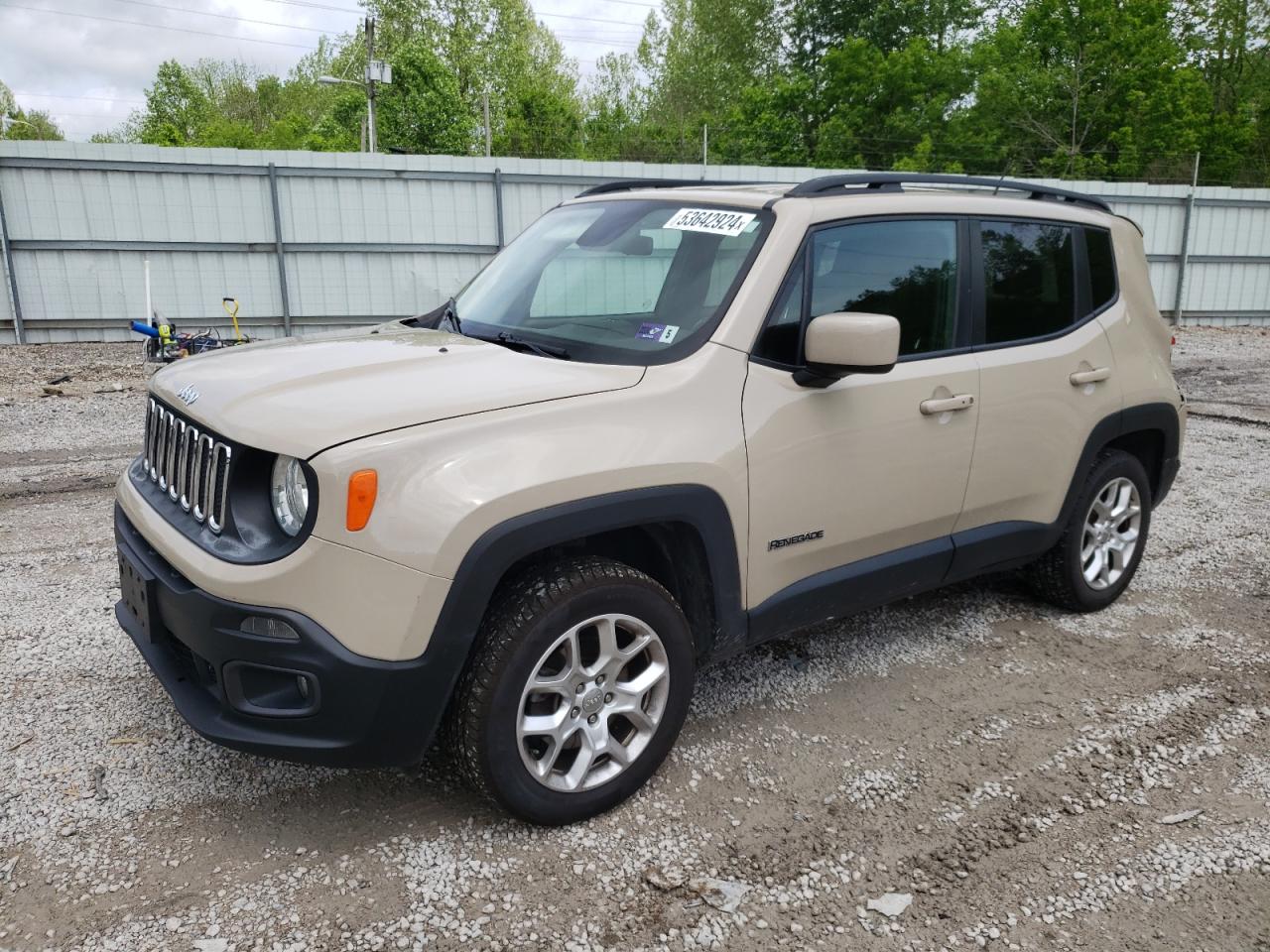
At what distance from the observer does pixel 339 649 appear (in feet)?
7.84

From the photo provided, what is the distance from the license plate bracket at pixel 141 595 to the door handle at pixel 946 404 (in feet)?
8.40

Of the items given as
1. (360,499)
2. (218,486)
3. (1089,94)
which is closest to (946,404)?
(360,499)

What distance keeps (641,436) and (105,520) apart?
4344mm

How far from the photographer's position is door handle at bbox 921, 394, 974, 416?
3.44 meters

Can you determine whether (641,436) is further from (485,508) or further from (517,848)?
(517,848)

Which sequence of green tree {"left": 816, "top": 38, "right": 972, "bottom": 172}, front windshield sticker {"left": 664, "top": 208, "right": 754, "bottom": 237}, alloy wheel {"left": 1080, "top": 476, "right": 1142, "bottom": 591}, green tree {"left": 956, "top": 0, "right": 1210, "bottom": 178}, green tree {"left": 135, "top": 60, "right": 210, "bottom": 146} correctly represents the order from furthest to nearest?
green tree {"left": 135, "top": 60, "right": 210, "bottom": 146} < green tree {"left": 816, "top": 38, "right": 972, "bottom": 172} < green tree {"left": 956, "top": 0, "right": 1210, "bottom": 178} < alloy wheel {"left": 1080, "top": 476, "right": 1142, "bottom": 591} < front windshield sticker {"left": 664, "top": 208, "right": 754, "bottom": 237}

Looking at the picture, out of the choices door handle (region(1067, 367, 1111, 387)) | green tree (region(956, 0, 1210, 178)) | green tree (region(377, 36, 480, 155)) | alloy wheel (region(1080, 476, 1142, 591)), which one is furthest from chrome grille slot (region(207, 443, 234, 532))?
green tree (region(377, 36, 480, 155))

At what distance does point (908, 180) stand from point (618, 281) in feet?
4.08

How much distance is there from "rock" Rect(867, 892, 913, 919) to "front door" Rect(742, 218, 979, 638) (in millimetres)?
894

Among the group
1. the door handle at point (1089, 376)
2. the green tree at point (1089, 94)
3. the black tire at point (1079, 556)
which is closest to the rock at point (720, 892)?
the black tire at point (1079, 556)

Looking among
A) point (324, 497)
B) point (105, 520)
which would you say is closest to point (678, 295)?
point (324, 497)

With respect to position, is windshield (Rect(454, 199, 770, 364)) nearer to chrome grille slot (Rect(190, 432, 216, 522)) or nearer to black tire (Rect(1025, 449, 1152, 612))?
chrome grille slot (Rect(190, 432, 216, 522))

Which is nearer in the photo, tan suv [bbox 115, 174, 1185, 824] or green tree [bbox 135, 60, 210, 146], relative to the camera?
tan suv [bbox 115, 174, 1185, 824]

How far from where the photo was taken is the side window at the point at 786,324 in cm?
308
